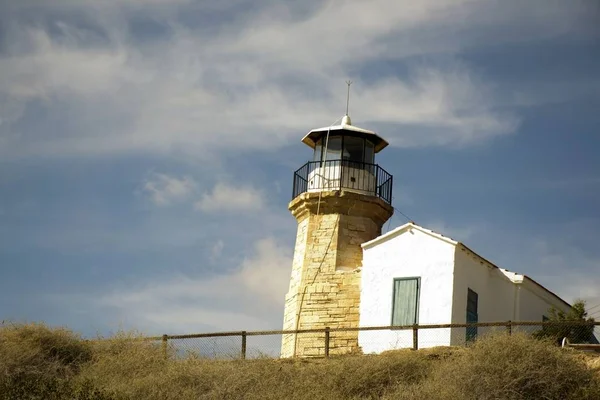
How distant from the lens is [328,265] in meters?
29.7

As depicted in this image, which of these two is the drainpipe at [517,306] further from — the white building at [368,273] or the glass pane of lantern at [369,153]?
the glass pane of lantern at [369,153]

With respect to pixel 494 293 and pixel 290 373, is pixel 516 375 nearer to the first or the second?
pixel 290 373

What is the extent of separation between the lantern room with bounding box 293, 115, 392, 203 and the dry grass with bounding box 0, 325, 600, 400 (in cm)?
632

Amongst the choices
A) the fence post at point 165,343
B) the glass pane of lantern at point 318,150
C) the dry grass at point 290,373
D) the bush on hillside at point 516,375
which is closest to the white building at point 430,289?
the dry grass at point 290,373

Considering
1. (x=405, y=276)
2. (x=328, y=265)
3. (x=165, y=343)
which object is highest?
(x=328, y=265)

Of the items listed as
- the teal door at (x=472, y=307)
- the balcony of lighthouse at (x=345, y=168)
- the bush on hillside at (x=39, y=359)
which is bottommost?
the bush on hillside at (x=39, y=359)

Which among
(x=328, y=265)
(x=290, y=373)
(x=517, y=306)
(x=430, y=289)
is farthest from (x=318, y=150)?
(x=290, y=373)

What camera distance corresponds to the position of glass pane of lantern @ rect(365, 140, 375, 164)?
3119 cm

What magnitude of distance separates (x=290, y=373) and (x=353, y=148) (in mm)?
8180

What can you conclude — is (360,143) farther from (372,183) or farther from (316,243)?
(316,243)

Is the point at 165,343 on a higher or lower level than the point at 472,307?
lower

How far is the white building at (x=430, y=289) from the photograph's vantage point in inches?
1064

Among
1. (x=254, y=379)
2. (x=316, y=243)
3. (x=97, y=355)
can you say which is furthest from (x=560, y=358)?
(x=97, y=355)

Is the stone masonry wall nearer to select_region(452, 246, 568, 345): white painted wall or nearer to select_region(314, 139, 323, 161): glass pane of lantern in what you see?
select_region(314, 139, 323, 161): glass pane of lantern
